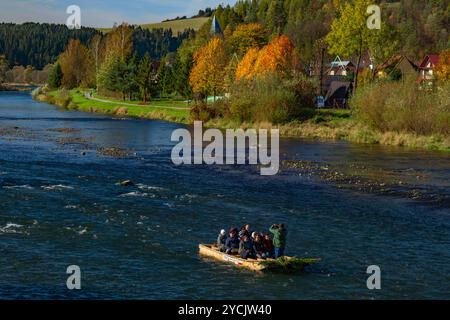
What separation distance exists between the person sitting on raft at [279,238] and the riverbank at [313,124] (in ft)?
166

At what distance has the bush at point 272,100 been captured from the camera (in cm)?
10244

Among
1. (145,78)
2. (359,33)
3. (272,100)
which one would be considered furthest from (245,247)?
(145,78)

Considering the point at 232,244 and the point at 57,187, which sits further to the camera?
the point at 57,187

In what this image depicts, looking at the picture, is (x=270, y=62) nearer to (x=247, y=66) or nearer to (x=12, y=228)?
(x=247, y=66)

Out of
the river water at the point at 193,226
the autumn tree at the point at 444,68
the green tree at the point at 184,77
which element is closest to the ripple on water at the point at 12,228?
the river water at the point at 193,226

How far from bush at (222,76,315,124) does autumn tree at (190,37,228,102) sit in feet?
68.0

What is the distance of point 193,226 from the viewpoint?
4200cm

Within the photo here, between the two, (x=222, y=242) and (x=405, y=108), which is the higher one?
(x=405, y=108)

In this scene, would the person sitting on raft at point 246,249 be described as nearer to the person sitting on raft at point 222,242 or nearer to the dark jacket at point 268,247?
the dark jacket at point 268,247

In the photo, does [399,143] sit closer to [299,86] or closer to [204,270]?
[299,86]

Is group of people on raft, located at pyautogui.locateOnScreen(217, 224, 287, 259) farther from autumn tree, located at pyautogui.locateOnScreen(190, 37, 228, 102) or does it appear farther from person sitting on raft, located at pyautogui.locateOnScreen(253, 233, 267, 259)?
autumn tree, located at pyautogui.locateOnScreen(190, 37, 228, 102)

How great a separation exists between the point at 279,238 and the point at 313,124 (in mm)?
67684

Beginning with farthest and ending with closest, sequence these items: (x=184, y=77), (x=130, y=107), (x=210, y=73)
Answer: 1. (x=184, y=77)
2. (x=130, y=107)
3. (x=210, y=73)

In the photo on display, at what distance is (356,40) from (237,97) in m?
21.0
